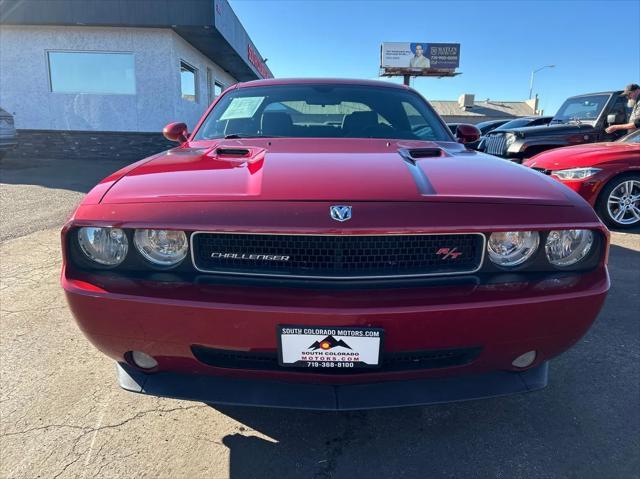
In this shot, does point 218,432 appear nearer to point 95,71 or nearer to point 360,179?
point 360,179

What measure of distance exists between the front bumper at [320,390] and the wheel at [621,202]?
4.96 m

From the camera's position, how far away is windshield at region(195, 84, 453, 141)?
2711mm

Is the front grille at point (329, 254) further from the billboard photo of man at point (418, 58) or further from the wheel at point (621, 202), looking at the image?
the billboard photo of man at point (418, 58)

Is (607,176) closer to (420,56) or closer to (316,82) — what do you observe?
(316,82)

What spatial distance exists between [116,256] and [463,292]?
48.5 inches

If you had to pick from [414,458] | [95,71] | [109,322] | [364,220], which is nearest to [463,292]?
[364,220]

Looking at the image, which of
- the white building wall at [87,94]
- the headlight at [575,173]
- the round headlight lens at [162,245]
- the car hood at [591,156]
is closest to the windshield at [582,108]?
the car hood at [591,156]

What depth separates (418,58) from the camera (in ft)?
142

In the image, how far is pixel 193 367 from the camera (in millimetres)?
1569

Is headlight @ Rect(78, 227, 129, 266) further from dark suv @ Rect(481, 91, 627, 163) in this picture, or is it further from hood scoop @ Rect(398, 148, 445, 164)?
dark suv @ Rect(481, 91, 627, 163)

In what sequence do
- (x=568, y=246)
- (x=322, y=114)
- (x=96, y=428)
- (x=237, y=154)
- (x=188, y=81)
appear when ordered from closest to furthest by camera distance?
1. (x=568, y=246)
2. (x=96, y=428)
3. (x=237, y=154)
4. (x=322, y=114)
5. (x=188, y=81)

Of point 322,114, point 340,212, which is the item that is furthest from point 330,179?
point 322,114

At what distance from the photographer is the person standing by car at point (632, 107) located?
6977mm

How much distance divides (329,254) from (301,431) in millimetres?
908
